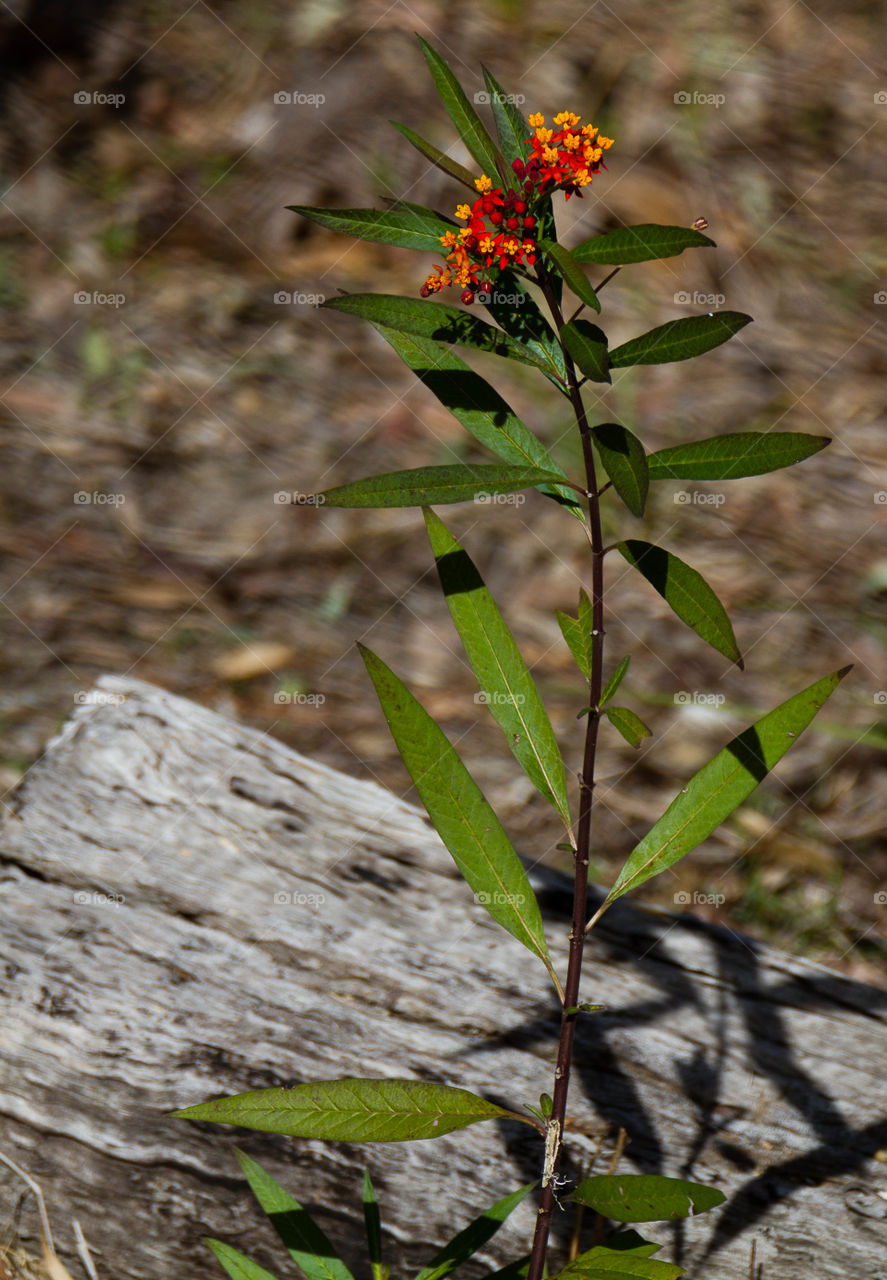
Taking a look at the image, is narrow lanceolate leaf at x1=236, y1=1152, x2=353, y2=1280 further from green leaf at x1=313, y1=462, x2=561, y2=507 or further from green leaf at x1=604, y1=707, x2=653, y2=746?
green leaf at x1=313, y1=462, x2=561, y2=507

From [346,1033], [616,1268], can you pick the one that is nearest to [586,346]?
[616,1268]

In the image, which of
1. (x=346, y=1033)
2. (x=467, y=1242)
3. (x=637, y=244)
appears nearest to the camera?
(x=637, y=244)

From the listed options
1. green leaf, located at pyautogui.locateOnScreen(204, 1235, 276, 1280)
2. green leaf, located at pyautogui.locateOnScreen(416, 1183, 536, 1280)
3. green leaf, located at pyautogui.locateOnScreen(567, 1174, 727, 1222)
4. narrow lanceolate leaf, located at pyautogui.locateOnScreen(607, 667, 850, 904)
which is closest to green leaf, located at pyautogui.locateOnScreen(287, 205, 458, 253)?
narrow lanceolate leaf, located at pyautogui.locateOnScreen(607, 667, 850, 904)

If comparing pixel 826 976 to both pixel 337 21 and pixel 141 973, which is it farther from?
pixel 337 21

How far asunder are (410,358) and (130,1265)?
133 centimetres

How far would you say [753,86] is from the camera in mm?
4180

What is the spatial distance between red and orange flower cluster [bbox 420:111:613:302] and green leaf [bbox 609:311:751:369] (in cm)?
13

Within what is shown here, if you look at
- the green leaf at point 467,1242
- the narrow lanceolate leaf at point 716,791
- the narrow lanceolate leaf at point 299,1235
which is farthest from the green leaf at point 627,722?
the narrow lanceolate leaf at point 299,1235

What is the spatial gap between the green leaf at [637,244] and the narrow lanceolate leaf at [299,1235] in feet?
3.45

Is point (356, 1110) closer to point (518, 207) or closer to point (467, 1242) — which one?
point (467, 1242)

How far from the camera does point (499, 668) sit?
45.5 inches

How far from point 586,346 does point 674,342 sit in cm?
13

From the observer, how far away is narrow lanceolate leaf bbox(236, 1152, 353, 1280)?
1.28 m

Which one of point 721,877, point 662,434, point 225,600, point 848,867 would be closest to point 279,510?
point 225,600
